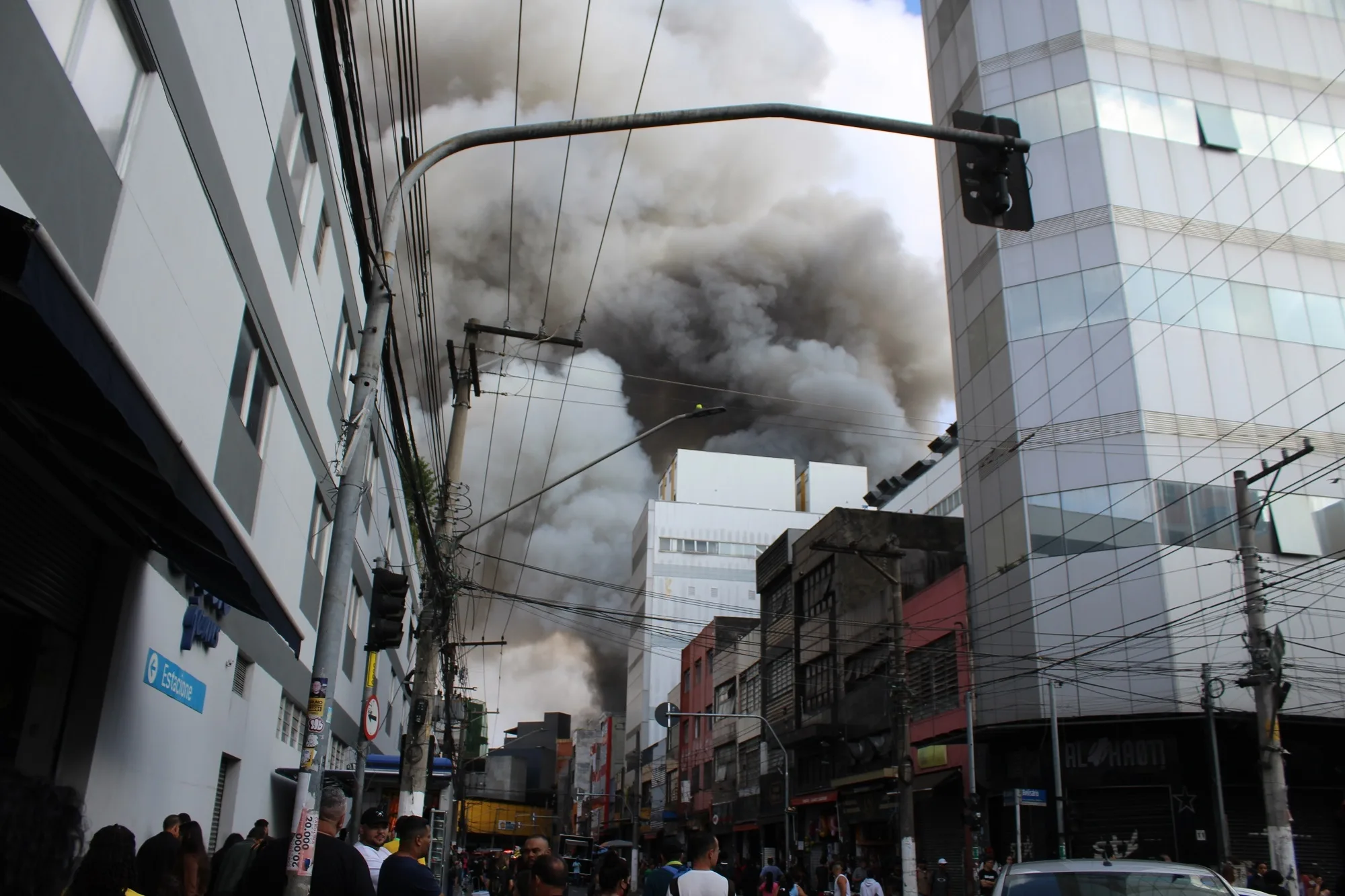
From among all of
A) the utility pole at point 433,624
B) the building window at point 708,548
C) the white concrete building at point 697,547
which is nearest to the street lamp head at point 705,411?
the utility pole at point 433,624

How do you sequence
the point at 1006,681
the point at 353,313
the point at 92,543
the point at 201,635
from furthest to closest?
1. the point at 1006,681
2. the point at 353,313
3. the point at 201,635
4. the point at 92,543

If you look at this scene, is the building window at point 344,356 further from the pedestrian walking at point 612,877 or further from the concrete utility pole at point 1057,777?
the concrete utility pole at point 1057,777

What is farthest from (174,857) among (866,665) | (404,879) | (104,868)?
(866,665)

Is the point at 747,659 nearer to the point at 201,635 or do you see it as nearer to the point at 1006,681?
the point at 1006,681

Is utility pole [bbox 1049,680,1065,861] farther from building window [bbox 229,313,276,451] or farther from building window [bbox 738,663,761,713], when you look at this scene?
building window [bbox 738,663,761,713]

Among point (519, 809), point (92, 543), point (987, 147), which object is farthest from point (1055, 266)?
point (519, 809)

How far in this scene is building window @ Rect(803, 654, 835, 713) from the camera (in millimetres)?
41562

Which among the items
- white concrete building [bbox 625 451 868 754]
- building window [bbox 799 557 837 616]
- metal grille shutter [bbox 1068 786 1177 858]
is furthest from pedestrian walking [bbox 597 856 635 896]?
white concrete building [bbox 625 451 868 754]

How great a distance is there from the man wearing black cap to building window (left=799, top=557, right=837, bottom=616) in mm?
34912

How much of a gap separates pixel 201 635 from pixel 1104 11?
36.2 metres

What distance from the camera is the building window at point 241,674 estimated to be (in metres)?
14.2

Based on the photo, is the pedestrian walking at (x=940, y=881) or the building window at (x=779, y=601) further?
the building window at (x=779, y=601)

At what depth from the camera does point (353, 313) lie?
19.7 m

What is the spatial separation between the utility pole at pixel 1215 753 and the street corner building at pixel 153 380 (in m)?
20.3
